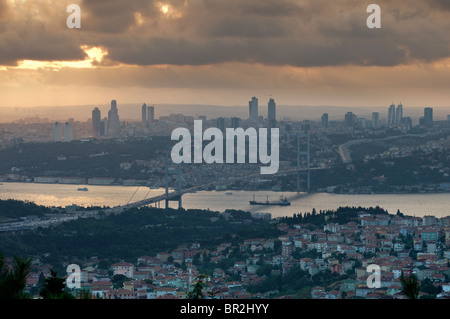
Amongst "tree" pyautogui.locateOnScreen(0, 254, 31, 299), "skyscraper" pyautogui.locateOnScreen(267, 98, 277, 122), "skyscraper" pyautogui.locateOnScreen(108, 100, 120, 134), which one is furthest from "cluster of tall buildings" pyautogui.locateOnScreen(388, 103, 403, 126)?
"tree" pyautogui.locateOnScreen(0, 254, 31, 299)

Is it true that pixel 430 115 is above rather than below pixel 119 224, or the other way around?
above

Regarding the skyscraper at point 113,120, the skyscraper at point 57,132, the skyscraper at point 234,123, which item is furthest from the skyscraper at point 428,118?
the skyscraper at point 57,132

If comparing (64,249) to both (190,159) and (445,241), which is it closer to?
(445,241)

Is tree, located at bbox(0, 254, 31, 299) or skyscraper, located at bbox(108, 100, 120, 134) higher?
skyscraper, located at bbox(108, 100, 120, 134)

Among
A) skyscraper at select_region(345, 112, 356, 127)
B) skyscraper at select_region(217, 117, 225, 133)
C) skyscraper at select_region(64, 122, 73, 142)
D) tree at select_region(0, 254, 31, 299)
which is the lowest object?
tree at select_region(0, 254, 31, 299)

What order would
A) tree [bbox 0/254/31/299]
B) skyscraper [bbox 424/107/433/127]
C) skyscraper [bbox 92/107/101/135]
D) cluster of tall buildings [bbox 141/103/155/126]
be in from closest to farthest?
1. tree [bbox 0/254/31/299]
2. skyscraper [bbox 92/107/101/135]
3. skyscraper [bbox 424/107/433/127]
4. cluster of tall buildings [bbox 141/103/155/126]

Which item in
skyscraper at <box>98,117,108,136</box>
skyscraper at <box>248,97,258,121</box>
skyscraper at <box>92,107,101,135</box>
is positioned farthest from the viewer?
skyscraper at <box>248,97,258,121</box>

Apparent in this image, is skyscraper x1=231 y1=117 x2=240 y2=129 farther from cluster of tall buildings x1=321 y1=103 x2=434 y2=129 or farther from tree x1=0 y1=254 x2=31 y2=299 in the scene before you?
tree x1=0 y1=254 x2=31 y2=299

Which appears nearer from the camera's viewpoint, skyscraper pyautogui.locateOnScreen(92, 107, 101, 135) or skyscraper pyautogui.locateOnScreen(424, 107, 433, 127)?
skyscraper pyautogui.locateOnScreen(92, 107, 101, 135)
